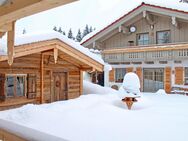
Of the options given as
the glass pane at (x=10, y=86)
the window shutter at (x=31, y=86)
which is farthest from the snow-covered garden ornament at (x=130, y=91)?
the glass pane at (x=10, y=86)

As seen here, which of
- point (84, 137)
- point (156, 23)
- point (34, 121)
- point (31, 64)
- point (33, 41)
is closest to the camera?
point (84, 137)

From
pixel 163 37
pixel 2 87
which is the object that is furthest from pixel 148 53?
pixel 2 87

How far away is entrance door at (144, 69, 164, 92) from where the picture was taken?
20578 mm

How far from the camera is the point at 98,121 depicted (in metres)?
8.65

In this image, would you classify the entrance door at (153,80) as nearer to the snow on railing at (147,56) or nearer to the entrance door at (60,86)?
the snow on railing at (147,56)

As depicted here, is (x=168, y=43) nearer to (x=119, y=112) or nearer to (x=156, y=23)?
(x=156, y=23)

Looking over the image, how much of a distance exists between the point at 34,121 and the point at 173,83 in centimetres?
1423

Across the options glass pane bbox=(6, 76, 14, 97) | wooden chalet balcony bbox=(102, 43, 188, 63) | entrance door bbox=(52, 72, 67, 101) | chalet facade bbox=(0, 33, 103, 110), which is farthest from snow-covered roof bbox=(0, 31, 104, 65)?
wooden chalet balcony bbox=(102, 43, 188, 63)

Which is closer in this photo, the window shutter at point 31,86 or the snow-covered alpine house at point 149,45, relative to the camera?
the window shutter at point 31,86

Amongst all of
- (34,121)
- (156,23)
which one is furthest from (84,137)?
(156,23)

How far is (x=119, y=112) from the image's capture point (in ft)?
34.6

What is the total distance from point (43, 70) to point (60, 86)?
5.30 feet

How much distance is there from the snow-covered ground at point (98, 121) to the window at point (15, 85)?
5.74ft

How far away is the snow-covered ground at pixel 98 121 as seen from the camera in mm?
6996
